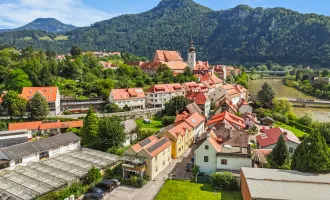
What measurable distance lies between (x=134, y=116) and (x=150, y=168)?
25839 millimetres

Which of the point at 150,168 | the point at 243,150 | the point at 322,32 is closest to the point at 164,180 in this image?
the point at 150,168

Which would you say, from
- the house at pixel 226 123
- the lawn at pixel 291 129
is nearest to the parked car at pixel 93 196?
the house at pixel 226 123

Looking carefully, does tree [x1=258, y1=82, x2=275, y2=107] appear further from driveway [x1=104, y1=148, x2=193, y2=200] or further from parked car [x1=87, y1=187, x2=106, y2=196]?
parked car [x1=87, y1=187, x2=106, y2=196]

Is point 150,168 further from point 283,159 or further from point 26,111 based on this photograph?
point 26,111

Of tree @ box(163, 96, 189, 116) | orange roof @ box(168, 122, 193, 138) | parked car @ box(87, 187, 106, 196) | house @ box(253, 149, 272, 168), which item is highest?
tree @ box(163, 96, 189, 116)

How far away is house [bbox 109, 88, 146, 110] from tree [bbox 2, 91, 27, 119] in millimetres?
16402

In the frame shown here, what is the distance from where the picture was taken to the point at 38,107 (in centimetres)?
4638

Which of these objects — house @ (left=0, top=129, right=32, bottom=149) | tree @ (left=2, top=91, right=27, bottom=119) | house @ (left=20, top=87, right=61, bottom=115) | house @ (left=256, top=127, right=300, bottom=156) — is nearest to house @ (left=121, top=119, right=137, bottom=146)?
house @ (left=0, top=129, right=32, bottom=149)

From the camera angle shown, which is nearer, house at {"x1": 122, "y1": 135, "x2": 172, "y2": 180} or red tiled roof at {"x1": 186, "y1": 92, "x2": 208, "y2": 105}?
house at {"x1": 122, "y1": 135, "x2": 172, "y2": 180}

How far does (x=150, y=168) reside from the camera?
2806 centimetres

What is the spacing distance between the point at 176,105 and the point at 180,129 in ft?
53.2

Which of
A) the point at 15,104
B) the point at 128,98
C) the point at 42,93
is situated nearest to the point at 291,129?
the point at 128,98

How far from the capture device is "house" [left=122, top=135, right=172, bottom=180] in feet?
90.7

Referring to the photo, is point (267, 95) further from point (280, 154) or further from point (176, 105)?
point (280, 154)
